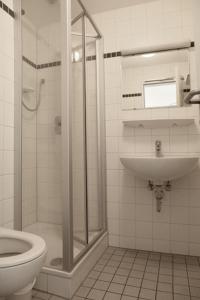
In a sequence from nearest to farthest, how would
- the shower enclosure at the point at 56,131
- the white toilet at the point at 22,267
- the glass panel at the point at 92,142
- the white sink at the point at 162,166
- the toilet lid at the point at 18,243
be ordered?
1. the white toilet at the point at 22,267
2. the toilet lid at the point at 18,243
3. the shower enclosure at the point at 56,131
4. the white sink at the point at 162,166
5. the glass panel at the point at 92,142

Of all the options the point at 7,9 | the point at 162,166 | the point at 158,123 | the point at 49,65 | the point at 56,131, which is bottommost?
the point at 162,166

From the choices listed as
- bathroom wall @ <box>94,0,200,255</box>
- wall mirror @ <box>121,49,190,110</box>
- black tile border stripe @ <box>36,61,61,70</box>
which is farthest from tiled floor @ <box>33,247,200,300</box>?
black tile border stripe @ <box>36,61,61,70</box>

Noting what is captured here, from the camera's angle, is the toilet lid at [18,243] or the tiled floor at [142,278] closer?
the toilet lid at [18,243]

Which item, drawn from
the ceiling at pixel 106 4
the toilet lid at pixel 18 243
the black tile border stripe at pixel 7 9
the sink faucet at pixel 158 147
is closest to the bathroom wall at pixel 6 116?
the black tile border stripe at pixel 7 9

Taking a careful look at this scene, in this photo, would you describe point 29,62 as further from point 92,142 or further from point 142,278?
Result: point 142,278

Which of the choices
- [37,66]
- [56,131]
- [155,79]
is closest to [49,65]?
[37,66]

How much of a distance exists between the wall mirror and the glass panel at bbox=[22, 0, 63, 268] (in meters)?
0.84

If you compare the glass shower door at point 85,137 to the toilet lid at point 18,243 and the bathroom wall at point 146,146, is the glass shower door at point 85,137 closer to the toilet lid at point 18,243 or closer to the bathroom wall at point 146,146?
the bathroom wall at point 146,146

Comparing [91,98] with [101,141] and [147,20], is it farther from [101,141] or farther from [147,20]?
[147,20]

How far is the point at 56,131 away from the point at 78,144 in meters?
0.19

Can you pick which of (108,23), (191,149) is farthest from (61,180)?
(108,23)

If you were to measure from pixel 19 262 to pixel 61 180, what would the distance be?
657mm

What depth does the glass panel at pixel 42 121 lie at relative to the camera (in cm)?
152

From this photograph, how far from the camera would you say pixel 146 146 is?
2.09 metres
